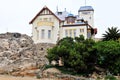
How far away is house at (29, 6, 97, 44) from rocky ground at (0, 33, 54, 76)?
2074 mm

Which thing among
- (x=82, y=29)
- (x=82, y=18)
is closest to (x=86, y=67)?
(x=82, y=29)

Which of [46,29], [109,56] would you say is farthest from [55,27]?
[109,56]

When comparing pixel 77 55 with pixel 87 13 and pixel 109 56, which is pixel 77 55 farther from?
pixel 87 13

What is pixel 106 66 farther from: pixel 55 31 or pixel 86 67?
pixel 55 31

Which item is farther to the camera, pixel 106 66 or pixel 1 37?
pixel 1 37

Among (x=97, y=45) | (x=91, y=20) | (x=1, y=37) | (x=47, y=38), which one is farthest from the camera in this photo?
(x=91, y=20)

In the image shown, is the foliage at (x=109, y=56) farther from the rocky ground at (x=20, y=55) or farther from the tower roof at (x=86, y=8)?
the tower roof at (x=86, y=8)

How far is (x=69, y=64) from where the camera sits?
52.8m

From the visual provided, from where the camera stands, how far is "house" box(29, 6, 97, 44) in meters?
68.0

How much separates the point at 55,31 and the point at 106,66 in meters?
18.0

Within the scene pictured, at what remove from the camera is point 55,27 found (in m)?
69.2

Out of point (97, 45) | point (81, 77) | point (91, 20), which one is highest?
point (91, 20)

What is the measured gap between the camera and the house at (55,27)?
68000 millimetres

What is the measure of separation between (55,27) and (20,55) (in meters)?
11.8
